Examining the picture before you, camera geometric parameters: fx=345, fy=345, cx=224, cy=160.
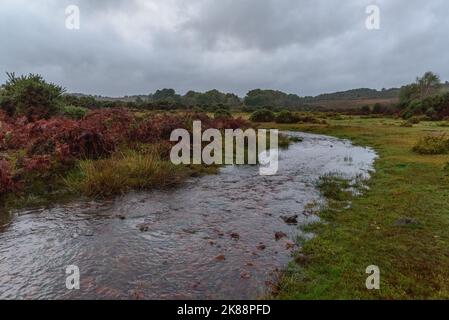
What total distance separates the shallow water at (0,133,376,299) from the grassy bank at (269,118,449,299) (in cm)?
57

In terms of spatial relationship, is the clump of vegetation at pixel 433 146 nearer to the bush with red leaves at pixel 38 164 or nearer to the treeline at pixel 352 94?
the bush with red leaves at pixel 38 164

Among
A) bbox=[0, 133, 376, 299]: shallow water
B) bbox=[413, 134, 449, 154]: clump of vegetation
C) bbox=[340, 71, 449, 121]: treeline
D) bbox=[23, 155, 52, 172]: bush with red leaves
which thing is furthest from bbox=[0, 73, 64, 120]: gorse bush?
bbox=[340, 71, 449, 121]: treeline

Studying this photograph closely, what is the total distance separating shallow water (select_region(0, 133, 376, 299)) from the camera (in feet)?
A: 18.1

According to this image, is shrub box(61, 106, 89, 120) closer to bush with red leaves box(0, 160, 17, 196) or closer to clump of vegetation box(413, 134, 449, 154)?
bush with red leaves box(0, 160, 17, 196)

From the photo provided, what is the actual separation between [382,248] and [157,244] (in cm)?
449

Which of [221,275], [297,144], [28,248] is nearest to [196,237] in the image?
[221,275]

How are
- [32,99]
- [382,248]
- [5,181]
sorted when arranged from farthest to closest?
1. [32,99]
2. [5,181]
3. [382,248]

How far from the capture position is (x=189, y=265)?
625 cm

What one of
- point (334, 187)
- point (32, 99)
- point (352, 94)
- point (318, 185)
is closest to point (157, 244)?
point (334, 187)

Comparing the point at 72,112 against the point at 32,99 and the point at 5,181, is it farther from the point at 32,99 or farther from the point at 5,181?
the point at 5,181

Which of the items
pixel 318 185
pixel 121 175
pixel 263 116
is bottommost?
pixel 318 185

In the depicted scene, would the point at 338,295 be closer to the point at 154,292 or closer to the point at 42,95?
the point at 154,292

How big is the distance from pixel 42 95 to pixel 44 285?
55.5ft

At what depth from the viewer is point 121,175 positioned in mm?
11227
